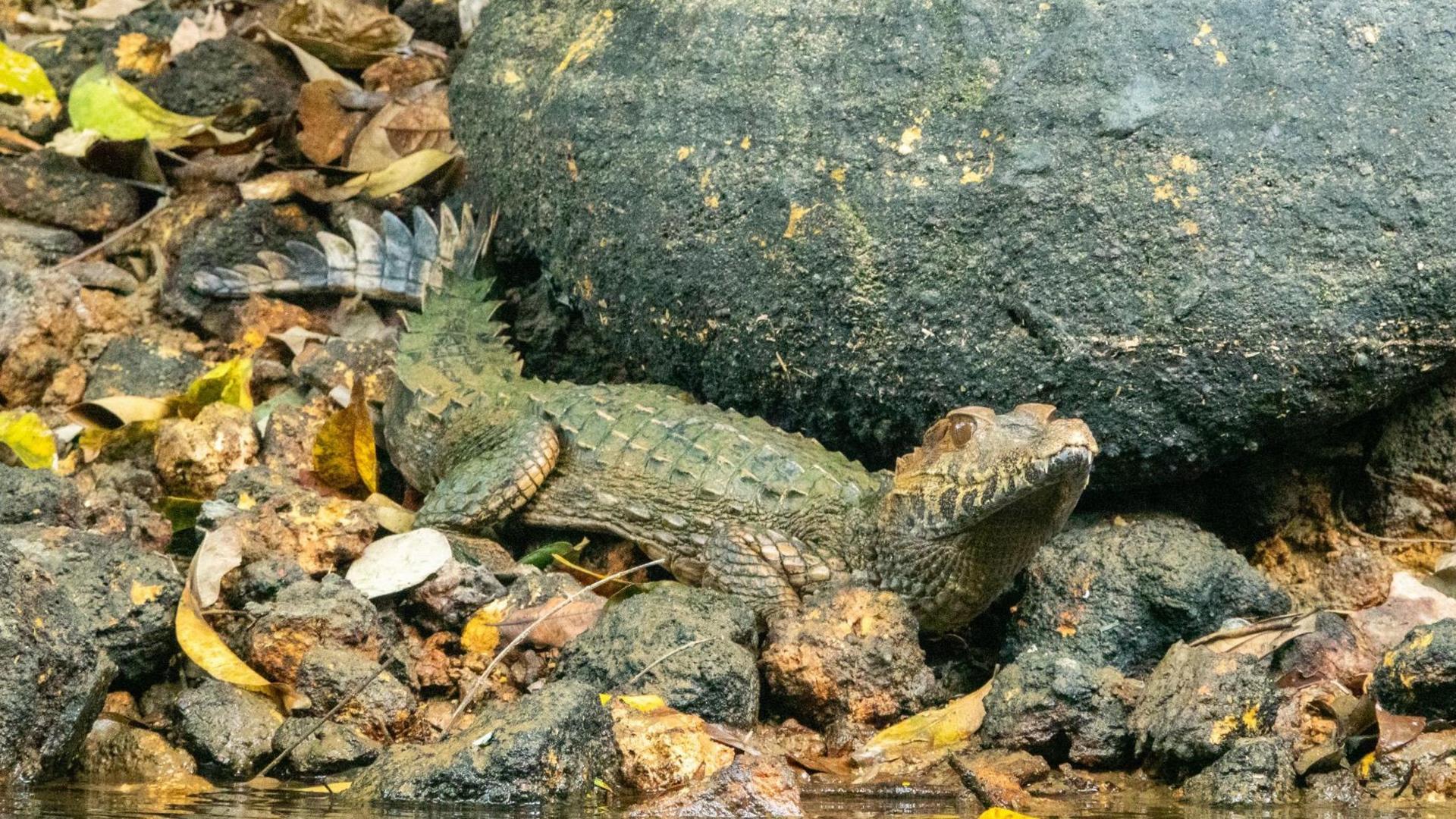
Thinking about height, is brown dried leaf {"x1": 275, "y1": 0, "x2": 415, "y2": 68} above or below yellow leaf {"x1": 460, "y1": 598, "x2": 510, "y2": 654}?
above

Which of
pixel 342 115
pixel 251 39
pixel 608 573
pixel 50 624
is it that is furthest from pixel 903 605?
pixel 251 39

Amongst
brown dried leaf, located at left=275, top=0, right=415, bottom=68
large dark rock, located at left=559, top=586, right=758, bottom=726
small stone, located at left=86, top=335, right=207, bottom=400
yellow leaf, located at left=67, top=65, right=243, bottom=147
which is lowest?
small stone, located at left=86, top=335, right=207, bottom=400

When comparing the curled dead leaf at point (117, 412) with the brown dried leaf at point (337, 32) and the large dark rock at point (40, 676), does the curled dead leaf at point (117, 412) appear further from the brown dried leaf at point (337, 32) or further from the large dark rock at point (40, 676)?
the brown dried leaf at point (337, 32)

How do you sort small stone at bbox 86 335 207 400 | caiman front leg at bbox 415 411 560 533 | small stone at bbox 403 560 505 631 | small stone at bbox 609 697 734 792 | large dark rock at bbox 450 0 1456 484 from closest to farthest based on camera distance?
small stone at bbox 609 697 734 792 < large dark rock at bbox 450 0 1456 484 < small stone at bbox 403 560 505 631 < caiman front leg at bbox 415 411 560 533 < small stone at bbox 86 335 207 400

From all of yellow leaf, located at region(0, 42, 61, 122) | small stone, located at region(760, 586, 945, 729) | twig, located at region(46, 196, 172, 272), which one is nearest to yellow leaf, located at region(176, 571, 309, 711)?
small stone, located at region(760, 586, 945, 729)

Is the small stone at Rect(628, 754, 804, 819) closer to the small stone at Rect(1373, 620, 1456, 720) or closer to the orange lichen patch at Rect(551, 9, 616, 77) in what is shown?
the small stone at Rect(1373, 620, 1456, 720)

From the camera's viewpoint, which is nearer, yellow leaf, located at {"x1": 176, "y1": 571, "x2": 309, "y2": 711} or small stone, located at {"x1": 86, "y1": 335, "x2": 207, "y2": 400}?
yellow leaf, located at {"x1": 176, "y1": 571, "x2": 309, "y2": 711}

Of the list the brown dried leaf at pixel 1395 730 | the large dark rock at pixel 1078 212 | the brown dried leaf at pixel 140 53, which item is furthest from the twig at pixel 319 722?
the brown dried leaf at pixel 140 53
